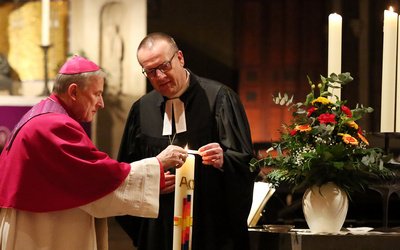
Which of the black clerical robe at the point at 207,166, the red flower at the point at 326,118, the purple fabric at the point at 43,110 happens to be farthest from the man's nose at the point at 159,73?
the red flower at the point at 326,118

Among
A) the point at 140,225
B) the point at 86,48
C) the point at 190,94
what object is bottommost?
the point at 140,225

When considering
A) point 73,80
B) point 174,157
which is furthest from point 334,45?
point 73,80

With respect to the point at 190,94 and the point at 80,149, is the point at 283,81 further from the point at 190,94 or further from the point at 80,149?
the point at 80,149

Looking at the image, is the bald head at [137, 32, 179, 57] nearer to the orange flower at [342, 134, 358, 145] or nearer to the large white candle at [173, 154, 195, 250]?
the large white candle at [173, 154, 195, 250]

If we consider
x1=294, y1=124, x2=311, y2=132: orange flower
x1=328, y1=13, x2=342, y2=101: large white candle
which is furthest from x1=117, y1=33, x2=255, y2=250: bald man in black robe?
x1=328, y1=13, x2=342, y2=101: large white candle

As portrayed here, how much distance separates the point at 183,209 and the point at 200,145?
2.18ft

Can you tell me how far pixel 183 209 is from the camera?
2.73 m

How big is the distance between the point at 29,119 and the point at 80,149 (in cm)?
26

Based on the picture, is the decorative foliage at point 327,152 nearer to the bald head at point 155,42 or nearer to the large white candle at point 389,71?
the large white candle at point 389,71

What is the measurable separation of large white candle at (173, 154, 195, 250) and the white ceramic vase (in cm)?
62

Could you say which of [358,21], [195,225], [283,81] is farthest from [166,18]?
[195,225]

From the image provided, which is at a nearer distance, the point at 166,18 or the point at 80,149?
the point at 80,149

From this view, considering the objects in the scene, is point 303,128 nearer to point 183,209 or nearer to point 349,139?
point 349,139

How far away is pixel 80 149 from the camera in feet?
9.11
